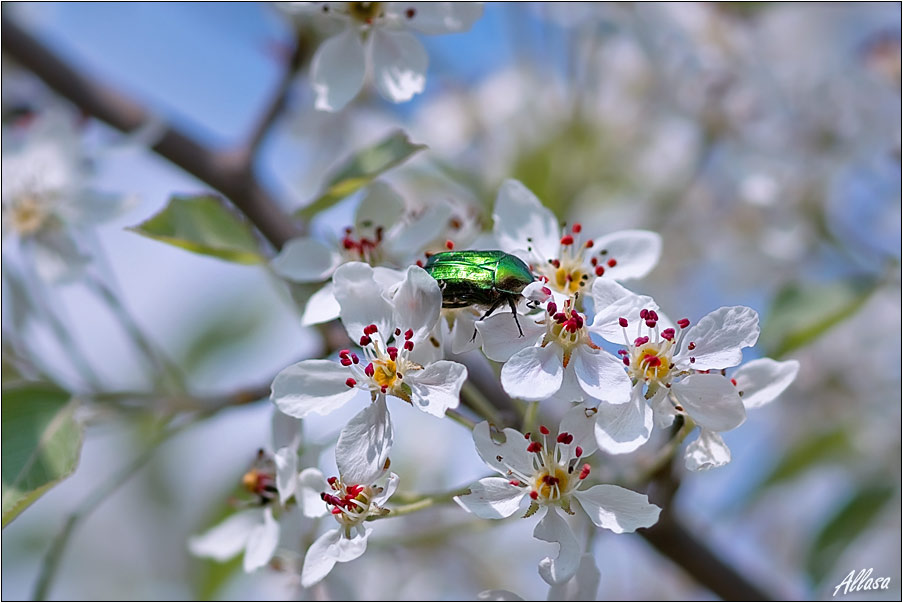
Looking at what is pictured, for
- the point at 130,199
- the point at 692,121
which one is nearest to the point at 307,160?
the point at 692,121

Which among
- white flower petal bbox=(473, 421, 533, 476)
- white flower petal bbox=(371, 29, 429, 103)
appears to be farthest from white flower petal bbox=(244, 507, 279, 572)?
white flower petal bbox=(371, 29, 429, 103)

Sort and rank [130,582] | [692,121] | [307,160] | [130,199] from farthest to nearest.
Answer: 1. [130,582]
2. [307,160]
3. [692,121]
4. [130,199]

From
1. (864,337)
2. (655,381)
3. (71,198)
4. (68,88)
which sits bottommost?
(864,337)

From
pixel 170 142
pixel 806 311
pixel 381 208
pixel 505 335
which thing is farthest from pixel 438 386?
pixel 806 311

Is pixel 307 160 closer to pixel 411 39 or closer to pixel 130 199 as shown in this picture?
pixel 130 199

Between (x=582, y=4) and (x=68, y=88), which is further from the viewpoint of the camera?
(x=582, y=4)

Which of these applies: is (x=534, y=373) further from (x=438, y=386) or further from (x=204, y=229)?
(x=204, y=229)

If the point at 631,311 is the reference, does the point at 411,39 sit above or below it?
above

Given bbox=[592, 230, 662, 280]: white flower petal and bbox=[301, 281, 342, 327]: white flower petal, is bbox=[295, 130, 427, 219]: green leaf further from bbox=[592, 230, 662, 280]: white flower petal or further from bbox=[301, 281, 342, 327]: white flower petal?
bbox=[592, 230, 662, 280]: white flower petal
